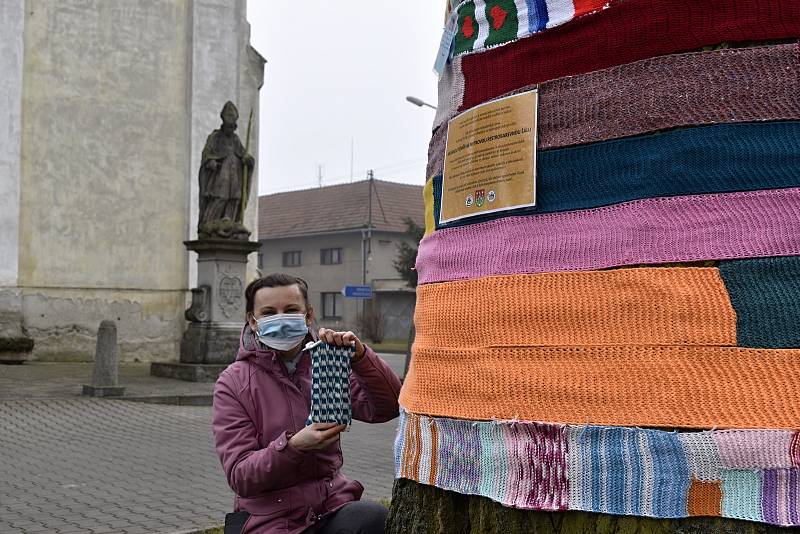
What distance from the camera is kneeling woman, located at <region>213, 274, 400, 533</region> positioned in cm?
319

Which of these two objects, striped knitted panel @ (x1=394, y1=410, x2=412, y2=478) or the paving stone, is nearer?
striped knitted panel @ (x1=394, y1=410, x2=412, y2=478)

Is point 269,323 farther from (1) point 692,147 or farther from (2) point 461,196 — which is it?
(1) point 692,147

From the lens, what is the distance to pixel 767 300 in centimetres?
186

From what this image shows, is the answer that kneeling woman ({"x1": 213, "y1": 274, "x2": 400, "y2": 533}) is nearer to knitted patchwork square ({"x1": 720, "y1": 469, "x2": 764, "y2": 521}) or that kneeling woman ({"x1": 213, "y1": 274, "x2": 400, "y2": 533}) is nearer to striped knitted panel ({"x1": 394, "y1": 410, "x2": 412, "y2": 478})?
striped knitted panel ({"x1": 394, "y1": 410, "x2": 412, "y2": 478})

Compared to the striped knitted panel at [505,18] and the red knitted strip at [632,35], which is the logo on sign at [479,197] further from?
the striped knitted panel at [505,18]

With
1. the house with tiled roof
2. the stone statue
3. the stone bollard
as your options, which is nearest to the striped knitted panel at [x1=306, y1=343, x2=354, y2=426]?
the stone bollard

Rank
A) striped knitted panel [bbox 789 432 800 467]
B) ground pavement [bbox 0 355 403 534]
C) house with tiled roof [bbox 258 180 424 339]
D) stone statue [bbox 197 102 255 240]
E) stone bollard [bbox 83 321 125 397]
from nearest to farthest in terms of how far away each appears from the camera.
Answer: striped knitted panel [bbox 789 432 800 467]
ground pavement [bbox 0 355 403 534]
stone bollard [bbox 83 321 125 397]
stone statue [bbox 197 102 255 240]
house with tiled roof [bbox 258 180 424 339]

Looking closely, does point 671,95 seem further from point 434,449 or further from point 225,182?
point 225,182

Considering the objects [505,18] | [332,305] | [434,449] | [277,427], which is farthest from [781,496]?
[332,305]

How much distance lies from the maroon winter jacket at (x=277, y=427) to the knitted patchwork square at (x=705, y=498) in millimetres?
1434

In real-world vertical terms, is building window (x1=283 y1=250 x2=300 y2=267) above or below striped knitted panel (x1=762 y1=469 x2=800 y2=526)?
above

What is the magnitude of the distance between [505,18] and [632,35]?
0.34 m

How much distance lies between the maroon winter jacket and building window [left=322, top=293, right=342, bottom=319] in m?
47.1

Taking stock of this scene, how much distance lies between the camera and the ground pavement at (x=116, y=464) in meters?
6.19
